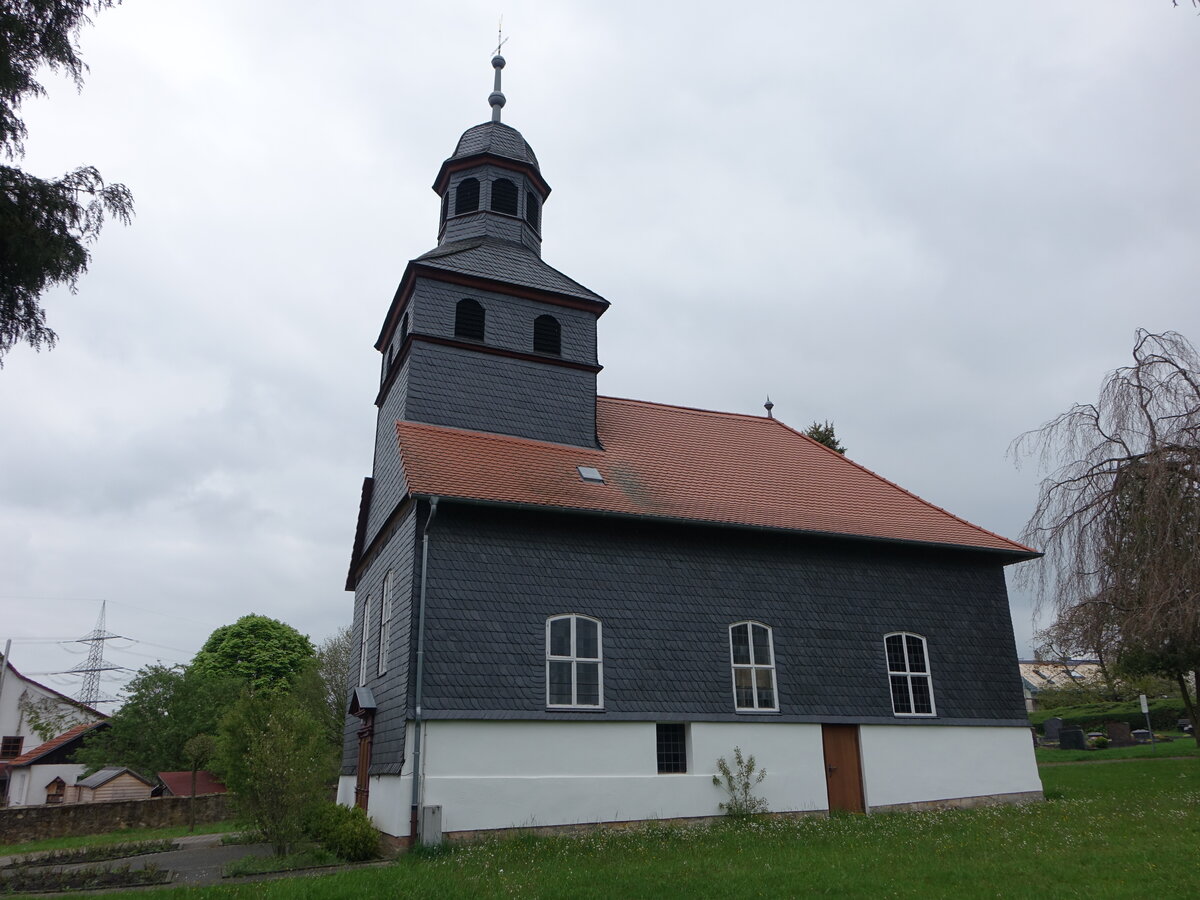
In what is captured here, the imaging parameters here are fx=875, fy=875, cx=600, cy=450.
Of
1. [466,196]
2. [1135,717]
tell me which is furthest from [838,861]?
[1135,717]

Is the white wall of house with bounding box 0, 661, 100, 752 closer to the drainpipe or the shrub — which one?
the drainpipe

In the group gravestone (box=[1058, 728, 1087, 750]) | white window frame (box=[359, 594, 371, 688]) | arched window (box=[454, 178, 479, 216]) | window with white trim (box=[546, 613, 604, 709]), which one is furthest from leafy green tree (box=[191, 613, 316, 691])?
gravestone (box=[1058, 728, 1087, 750])

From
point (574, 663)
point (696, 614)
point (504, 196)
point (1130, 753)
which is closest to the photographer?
point (574, 663)

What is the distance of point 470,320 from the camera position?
18.4 metres

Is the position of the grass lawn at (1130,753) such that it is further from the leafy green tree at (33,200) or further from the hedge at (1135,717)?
the leafy green tree at (33,200)

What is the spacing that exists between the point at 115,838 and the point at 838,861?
62.4 feet

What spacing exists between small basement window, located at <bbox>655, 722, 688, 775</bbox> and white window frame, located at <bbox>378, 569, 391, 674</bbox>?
16.8 ft

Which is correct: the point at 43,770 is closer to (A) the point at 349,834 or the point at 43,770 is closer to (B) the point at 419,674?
(A) the point at 349,834

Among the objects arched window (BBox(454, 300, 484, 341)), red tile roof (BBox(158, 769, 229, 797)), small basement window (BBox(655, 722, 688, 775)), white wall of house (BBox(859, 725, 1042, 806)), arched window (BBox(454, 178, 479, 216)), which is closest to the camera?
small basement window (BBox(655, 722, 688, 775))

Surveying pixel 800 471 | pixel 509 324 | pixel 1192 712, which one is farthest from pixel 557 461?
pixel 1192 712

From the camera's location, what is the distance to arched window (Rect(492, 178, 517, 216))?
2130 centimetres

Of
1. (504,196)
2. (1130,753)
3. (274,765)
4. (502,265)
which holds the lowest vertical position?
(1130,753)

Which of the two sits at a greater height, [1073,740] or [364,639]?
[364,639]

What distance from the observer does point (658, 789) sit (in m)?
Answer: 14.8
